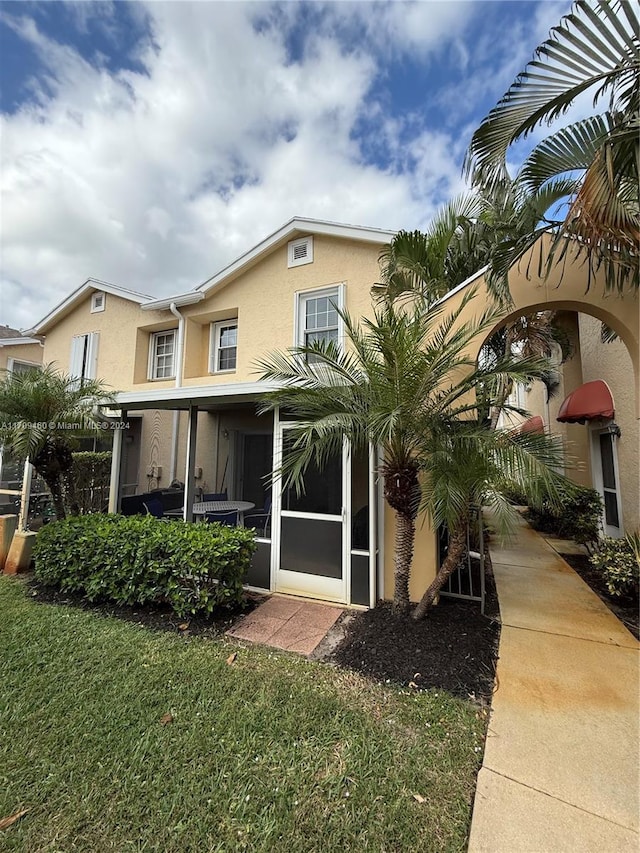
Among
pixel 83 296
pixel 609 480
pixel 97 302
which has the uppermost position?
pixel 83 296

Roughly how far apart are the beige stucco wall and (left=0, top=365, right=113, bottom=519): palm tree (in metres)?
11.7

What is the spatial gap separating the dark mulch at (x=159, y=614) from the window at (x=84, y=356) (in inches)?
341

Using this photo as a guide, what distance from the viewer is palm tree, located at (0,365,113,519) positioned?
6746mm

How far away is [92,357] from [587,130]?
47.4 ft

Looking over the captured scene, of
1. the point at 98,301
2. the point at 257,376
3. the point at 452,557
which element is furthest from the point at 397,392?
the point at 98,301

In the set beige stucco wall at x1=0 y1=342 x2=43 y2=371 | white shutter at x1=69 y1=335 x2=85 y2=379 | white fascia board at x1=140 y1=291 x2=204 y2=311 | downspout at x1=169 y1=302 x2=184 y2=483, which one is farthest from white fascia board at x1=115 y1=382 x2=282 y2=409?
beige stucco wall at x1=0 y1=342 x2=43 y2=371

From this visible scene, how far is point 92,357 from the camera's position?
1311cm

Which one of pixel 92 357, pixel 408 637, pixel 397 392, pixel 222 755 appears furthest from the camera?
pixel 92 357

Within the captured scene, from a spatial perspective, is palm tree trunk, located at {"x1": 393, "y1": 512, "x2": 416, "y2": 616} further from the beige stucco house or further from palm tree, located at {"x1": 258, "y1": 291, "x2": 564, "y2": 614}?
the beige stucco house

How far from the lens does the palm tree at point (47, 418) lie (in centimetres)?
675

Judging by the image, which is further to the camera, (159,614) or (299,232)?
(299,232)

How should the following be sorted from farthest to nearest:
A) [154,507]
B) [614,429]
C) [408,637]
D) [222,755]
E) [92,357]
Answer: [92,357] < [154,507] < [614,429] < [408,637] < [222,755]

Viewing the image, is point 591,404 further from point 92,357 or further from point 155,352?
point 92,357

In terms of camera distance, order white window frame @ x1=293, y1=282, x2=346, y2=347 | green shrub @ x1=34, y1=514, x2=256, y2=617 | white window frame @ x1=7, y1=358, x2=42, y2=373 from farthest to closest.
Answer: white window frame @ x1=7, y1=358, x2=42, y2=373 < white window frame @ x1=293, y1=282, x2=346, y2=347 < green shrub @ x1=34, y1=514, x2=256, y2=617
